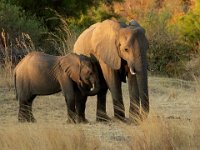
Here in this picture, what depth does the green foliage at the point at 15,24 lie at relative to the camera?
66.0ft

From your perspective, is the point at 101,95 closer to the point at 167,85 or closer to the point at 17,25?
the point at 167,85

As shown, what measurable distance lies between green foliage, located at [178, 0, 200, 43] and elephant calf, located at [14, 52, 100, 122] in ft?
60.4

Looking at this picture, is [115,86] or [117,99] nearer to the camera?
[115,86]

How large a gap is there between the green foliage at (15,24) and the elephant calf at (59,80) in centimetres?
853

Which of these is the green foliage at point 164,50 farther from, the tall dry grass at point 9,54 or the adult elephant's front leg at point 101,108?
the adult elephant's front leg at point 101,108

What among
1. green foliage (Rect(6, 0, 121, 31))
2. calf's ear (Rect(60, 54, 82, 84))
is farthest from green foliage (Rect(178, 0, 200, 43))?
calf's ear (Rect(60, 54, 82, 84))

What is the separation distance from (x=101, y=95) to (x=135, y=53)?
137 centimetres

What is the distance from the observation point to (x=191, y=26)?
30281 mm

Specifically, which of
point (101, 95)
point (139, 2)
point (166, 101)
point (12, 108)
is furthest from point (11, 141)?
point (139, 2)

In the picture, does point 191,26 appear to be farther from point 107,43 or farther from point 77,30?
point 107,43

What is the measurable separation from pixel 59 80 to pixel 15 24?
980cm

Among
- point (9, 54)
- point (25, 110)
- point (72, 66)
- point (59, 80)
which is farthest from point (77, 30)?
point (72, 66)

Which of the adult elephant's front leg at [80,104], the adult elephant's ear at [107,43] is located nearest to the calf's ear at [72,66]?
the adult elephant's front leg at [80,104]

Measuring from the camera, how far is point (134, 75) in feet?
34.7
